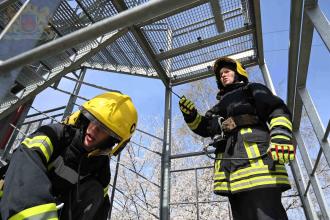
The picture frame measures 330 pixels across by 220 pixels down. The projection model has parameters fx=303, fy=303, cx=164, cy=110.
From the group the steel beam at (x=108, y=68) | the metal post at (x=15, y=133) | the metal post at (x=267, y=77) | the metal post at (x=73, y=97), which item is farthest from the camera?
the metal post at (x=73, y=97)

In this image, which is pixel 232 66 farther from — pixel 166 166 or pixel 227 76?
pixel 166 166

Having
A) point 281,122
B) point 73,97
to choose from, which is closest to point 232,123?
point 281,122

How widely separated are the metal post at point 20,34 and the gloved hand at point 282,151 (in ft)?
5.80

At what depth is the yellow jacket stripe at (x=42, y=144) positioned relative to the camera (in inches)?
69.2

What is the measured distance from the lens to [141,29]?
160 inches

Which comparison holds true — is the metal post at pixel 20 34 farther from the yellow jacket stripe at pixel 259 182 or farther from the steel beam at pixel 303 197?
the steel beam at pixel 303 197

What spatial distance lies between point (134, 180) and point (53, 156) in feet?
47.4

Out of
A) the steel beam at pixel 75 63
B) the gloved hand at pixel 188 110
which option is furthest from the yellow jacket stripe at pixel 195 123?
the steel beam at pixel 75 63

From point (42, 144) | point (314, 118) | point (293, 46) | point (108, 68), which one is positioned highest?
point (108, 68)

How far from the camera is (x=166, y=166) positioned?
13.1 ft

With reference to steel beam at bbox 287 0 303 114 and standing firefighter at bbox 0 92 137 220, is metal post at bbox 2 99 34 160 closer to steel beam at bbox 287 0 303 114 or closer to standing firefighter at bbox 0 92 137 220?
standing firefighter at bbox 0 92 137 220

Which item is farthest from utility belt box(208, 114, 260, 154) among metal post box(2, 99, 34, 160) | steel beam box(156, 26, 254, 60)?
metal post box(2, 99, 34, 160)

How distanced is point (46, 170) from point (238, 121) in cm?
167

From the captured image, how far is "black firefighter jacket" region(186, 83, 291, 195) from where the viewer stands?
2361mm
